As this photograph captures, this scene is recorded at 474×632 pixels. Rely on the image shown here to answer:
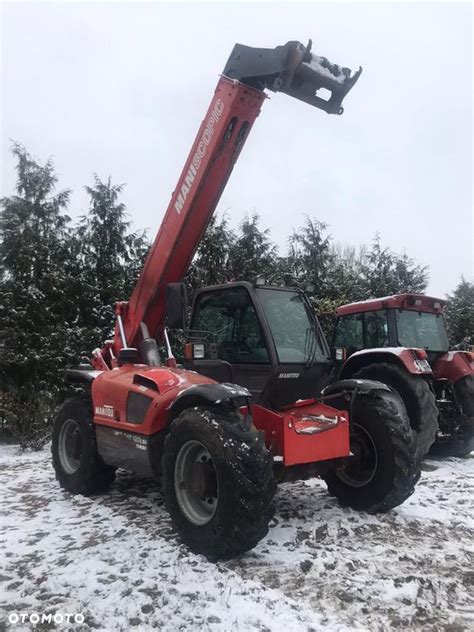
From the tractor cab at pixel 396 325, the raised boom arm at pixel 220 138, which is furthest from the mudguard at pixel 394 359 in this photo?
the raised boom arm at pixel 220 138

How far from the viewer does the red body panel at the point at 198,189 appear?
518 cm

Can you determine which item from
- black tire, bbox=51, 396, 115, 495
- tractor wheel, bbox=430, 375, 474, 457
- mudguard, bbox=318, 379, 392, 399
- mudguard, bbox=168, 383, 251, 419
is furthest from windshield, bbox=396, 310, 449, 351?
black tire, bbox=51, 396, 115, 495

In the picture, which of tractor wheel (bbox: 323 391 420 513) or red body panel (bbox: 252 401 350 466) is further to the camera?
tractor wheel (bbox: 323 391 420 513)

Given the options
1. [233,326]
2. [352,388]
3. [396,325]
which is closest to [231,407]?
[233,326]

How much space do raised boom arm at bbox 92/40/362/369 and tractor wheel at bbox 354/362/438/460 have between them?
2.96 meters

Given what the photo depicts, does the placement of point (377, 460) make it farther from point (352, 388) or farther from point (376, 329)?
point (376, 329)

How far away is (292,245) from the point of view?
16234 mm

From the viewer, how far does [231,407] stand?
3.83 m

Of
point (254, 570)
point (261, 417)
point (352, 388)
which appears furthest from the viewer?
point (352, 388)

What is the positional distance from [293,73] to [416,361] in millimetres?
3820

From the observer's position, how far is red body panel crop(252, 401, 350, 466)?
3.99 metres

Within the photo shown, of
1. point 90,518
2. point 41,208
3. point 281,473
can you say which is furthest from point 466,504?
point 41,208

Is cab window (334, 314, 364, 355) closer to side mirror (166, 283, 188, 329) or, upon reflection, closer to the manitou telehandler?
the manitou telehandler

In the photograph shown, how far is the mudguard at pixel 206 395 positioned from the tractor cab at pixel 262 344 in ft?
1.68
